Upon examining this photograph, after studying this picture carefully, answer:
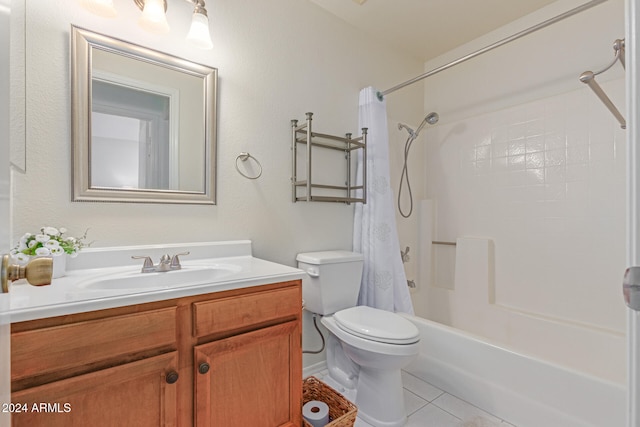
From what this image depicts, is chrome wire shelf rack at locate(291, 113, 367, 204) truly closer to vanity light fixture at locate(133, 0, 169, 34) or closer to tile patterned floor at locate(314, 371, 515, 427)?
vanity light fixture at locate(133, 0, 169, 34)

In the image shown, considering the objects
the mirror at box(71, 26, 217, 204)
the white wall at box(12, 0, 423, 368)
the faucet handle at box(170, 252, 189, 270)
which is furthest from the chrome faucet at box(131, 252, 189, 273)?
the mirror at box(71, 26, 217, 204)

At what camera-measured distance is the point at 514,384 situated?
4.63 feet

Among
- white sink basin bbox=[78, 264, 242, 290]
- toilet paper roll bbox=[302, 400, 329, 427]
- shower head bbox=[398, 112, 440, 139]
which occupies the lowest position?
toilet paper roll bbox=[302, 400, 329, 427]

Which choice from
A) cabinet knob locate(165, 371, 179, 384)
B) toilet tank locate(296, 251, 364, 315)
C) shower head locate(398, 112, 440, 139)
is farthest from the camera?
shower head locate(398, 112, 440, 139)

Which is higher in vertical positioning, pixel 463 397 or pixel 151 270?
pixel 151 270

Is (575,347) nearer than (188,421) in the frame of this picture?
No

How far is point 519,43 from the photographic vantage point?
2.11m

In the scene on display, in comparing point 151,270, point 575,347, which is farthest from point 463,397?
point 151,270

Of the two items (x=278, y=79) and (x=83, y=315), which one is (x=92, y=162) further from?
(x=278, y=79)

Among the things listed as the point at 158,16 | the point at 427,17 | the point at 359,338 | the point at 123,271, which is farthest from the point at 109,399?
the point at 427,17

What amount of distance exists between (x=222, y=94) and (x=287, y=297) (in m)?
1.11

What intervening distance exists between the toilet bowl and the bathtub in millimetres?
392

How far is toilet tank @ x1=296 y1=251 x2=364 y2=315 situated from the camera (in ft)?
5.37

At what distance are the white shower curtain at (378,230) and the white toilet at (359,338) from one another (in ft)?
0.65
